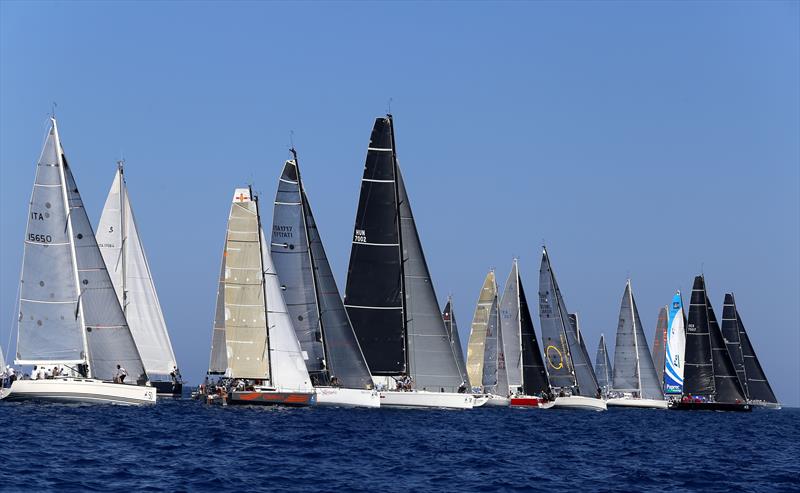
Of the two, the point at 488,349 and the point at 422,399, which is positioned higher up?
the point at 488,349

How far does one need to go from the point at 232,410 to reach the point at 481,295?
121 feet

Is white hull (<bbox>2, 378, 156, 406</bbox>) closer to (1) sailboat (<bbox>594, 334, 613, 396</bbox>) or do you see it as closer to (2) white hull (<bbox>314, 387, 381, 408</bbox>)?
(2) white hull (<bbox>314, 387, 381, 408</bbox>)

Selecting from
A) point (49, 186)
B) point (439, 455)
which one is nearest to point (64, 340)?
point (49, 186)

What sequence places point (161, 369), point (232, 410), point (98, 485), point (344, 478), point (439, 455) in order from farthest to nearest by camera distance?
point (161, 369) < point (232, 410) < point (439, 455) < point (344, 478) < point (98, 485)

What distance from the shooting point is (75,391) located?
47.5 metres

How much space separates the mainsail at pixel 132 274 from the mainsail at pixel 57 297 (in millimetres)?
18362

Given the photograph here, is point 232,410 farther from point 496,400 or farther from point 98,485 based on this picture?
point 496,400

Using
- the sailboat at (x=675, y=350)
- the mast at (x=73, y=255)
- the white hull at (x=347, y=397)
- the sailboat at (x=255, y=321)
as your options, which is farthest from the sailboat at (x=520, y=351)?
the mast at (x=73, y=255)

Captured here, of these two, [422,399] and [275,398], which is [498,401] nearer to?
[422,399]

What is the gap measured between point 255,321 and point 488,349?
31895 mm

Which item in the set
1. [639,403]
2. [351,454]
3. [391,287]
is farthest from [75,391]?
[639,403]

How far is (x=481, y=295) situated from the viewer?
86.2 meters

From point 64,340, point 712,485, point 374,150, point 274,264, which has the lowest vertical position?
point 712,485

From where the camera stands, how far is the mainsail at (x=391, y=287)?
55312 millimetres
